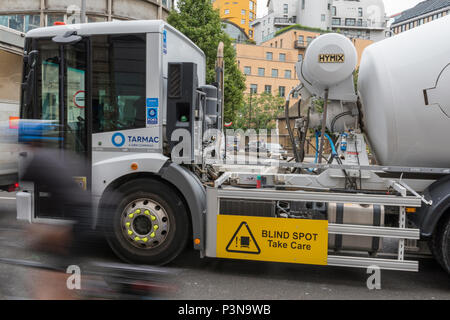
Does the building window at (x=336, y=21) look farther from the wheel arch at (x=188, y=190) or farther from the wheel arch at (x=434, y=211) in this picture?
the wheel arch at (x=188, y=190)

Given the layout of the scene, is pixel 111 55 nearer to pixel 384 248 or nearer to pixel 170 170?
pixel 170 170

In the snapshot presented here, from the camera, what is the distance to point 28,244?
3250 millimetres

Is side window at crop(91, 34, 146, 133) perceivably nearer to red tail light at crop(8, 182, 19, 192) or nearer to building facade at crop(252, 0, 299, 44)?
red tail light at crop(8, 182, 19, 192)

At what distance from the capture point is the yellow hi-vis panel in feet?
14.6

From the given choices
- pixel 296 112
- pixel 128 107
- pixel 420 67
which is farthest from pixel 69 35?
pixel 420 67

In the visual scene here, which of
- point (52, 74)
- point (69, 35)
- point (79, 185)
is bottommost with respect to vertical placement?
point (79, 185)

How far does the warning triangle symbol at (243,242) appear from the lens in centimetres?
455

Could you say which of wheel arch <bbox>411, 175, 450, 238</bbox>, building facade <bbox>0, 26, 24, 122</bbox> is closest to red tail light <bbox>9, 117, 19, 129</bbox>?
wheel arch <bbox>411, 175, 450, 238</bbox>

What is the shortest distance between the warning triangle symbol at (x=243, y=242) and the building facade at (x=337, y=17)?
298 ft

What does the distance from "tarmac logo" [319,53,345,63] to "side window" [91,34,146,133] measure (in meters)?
2.28

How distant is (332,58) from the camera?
201 inches

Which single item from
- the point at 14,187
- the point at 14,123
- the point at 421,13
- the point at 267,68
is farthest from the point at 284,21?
the point at 14,123

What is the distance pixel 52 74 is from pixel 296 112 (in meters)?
3.48

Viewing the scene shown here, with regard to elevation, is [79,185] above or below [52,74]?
below
